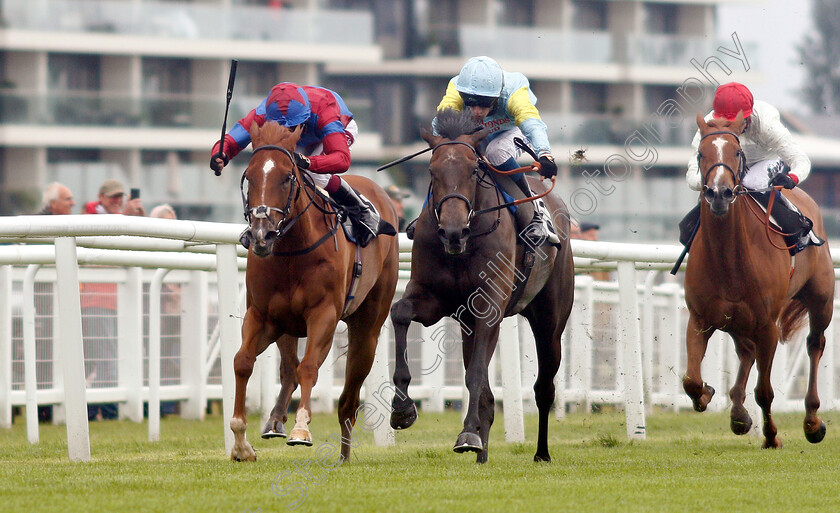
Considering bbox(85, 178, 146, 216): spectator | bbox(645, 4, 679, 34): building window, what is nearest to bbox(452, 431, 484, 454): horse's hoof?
bbox(85, 178, 146, 216): spectator

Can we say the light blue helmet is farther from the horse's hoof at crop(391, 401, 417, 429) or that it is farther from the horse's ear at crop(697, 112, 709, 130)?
the horse's hoof at crop(391, 401, 417, 429)

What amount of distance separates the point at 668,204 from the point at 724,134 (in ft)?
75.4

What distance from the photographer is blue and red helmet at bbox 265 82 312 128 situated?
19.3 feet

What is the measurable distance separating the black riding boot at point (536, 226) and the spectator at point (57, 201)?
169 inches

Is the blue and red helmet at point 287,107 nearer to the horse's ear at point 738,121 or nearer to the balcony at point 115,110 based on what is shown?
the horse's ear at point 738,121

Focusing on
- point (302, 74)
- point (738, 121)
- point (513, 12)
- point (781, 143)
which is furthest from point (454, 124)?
point (513, 12)

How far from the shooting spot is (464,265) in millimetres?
6203

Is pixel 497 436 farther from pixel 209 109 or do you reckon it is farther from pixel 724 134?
pixel 209 109

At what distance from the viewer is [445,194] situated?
19.6 feet

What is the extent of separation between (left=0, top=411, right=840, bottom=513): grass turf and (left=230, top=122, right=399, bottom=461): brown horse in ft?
1.29

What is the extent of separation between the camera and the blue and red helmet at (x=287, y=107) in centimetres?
588

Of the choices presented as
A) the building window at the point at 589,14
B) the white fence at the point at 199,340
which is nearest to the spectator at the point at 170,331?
the white fence at the point at 199,340

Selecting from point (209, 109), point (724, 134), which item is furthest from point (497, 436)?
point (209, 109)

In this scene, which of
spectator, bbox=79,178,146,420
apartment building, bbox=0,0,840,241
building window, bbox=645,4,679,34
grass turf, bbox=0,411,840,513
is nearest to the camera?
grass turf, bbox=0,411,840,513
